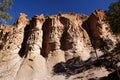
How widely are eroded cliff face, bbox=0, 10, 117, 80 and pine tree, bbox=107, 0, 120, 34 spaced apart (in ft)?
42.1

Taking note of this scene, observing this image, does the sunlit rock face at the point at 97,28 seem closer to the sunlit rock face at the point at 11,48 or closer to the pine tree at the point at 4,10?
the sunlit rock face at the point at 11,48

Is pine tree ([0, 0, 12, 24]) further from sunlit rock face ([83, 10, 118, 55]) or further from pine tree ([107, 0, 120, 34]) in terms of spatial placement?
sunlit rock face ([83, 10, 118, 55])

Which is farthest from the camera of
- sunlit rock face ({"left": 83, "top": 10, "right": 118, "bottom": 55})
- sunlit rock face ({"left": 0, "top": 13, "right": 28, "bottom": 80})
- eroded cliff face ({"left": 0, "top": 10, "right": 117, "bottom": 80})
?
sunlit rock face ({"left": 83, "top": 10, "right": 118, "bottom": 55})

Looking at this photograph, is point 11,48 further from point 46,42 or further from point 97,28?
point 97,28

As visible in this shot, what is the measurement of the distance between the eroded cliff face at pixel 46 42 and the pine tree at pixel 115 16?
42.1ft

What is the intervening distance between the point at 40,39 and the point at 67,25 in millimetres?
8151

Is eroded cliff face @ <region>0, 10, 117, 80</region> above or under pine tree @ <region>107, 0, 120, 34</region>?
above

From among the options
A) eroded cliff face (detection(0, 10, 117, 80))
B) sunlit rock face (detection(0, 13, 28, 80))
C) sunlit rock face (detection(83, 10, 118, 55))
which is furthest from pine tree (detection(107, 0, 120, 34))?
sunlit rock face (detection(0, 13, 28, 80))

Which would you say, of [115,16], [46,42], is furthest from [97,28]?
[115,16]

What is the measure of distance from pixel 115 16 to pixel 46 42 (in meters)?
28.0

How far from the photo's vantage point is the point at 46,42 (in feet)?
192

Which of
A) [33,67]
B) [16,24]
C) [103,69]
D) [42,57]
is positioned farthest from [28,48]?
[103,69]

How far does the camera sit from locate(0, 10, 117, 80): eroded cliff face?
4947 centimetres

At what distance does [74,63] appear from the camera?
160ft
